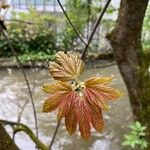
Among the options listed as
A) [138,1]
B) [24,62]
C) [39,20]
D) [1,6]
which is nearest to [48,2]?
[39,20]

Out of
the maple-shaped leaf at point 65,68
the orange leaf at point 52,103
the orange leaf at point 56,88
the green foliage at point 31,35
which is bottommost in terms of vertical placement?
the green foliage at point 31,35

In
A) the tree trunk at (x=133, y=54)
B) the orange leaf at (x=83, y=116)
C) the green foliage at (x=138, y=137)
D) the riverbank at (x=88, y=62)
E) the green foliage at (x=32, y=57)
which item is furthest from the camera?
the green foliage at (x=32, y=57)

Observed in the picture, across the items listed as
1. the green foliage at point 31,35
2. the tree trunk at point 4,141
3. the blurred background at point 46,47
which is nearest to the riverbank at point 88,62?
the blurred background at point 46,47

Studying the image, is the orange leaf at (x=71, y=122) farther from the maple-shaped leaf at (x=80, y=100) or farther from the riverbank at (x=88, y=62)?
the riverbank at (x=88, y=62)

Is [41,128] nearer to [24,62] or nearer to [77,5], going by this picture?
[24,62]

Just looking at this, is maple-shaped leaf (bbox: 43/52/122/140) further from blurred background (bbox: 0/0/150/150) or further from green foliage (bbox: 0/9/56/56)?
green foliage (bbox: 0/9/56/56)

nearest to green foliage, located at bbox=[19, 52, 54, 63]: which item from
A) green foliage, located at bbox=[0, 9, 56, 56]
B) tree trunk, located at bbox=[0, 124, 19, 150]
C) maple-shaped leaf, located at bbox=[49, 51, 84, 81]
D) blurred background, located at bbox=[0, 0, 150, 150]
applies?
blurred background, located at bbox=[0, 0, 150, 150]

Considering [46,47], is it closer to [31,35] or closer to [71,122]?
[31,35]

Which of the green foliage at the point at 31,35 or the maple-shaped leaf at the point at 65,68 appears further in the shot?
the green foliage at the point at 31,35
